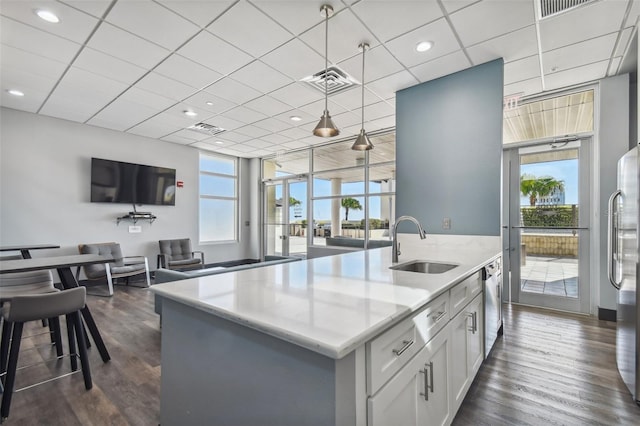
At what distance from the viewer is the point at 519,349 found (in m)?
2.85

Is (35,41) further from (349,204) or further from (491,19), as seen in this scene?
(349,204)

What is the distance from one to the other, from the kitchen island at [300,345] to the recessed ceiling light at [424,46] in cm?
226

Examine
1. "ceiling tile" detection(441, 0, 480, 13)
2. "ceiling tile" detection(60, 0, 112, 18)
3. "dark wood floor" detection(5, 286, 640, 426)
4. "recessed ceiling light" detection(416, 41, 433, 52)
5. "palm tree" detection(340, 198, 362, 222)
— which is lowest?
"dark wood floor" detection(5, 286, 640, 426)

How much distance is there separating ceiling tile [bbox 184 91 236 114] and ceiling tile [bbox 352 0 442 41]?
2.45m

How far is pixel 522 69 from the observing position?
3309 mm

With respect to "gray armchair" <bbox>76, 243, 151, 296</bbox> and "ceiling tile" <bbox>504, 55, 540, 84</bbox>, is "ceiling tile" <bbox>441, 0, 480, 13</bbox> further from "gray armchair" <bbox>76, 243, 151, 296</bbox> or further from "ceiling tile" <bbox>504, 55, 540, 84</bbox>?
"gray armchair" <bbox>76, 243, 151, 296</bbox>

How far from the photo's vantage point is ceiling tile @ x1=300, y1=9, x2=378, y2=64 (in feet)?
8.28

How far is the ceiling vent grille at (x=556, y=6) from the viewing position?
230 cm

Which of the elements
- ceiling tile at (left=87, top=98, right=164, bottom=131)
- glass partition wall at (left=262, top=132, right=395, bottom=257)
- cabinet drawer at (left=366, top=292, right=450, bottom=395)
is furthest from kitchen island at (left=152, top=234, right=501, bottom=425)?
glass partition wall at (left=262, top=132, right=395, bottom=257)

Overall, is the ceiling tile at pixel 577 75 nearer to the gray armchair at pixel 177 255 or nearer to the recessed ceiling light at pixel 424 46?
the recessed ceiling light at pixel 424 46

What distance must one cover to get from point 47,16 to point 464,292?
13.1ft

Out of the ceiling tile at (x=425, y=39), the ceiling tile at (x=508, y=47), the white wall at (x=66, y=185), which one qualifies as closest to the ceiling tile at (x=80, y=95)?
the white wall at (x=66, y=185)

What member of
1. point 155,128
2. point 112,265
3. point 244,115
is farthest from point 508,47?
point 112,265

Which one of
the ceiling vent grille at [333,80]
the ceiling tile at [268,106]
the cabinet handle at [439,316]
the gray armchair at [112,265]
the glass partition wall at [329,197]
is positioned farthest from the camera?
the glass partition wall at [329,197]
